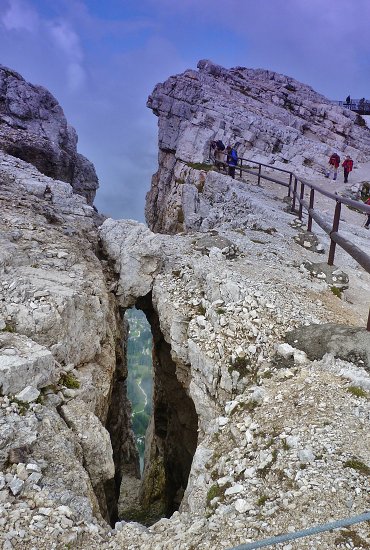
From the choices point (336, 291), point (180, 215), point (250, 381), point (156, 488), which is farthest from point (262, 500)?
point (180, 215)

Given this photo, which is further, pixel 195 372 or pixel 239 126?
pixel 239 126

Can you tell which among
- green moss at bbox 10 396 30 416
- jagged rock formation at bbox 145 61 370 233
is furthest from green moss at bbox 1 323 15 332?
jagged rock formation at bbox 145 61 370 233

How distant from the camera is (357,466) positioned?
3.87 meters

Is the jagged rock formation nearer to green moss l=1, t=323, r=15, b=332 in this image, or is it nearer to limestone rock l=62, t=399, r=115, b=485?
green moss l=1, t=323, r=15, b=332

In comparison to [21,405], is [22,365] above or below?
above

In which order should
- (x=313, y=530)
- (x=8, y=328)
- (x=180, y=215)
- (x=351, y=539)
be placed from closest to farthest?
(x=313, y=530), (x=351, y=539), (x=8, y=328), (x=180, y=215)

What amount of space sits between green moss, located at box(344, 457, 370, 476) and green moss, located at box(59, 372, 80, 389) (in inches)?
176

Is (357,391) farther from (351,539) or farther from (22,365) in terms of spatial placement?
(22,365)

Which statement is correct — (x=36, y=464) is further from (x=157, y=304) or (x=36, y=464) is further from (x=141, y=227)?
(x=141, y=227)

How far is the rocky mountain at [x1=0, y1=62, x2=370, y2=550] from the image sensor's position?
12.4 feet

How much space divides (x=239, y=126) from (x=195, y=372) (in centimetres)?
3778

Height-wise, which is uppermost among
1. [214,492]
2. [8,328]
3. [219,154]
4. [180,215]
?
Result: [219,154]

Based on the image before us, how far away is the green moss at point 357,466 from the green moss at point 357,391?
1133 mm

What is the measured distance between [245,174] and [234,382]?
Answer: 1087 inches
